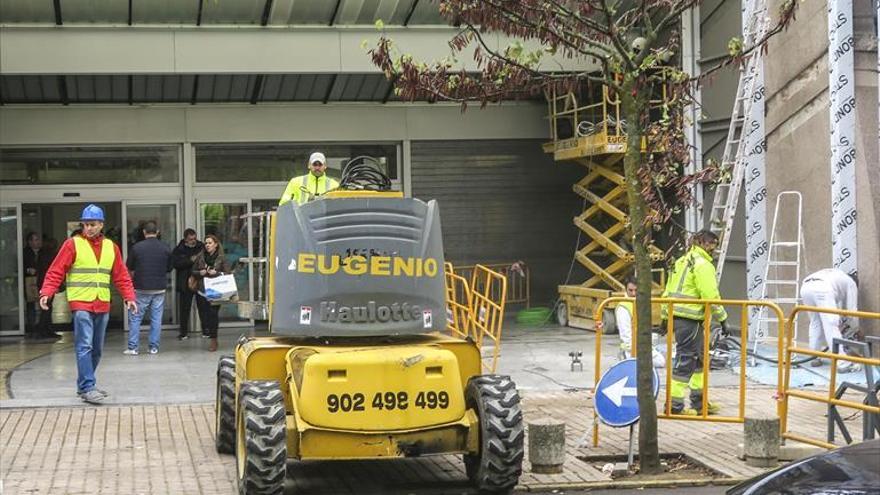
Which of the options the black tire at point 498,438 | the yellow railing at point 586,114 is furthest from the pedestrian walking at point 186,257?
the black tire at point 498,438

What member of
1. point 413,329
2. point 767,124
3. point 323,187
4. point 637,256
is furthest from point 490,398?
point 767,124

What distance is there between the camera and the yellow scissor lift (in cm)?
1873

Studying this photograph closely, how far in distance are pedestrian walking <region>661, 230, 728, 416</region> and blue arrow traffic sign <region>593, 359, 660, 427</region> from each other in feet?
5.79

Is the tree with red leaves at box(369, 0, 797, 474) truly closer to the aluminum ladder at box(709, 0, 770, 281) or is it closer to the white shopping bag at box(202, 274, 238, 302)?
the white shopping bag at box(202, 274, 238, 302)

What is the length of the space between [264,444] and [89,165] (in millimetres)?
13187

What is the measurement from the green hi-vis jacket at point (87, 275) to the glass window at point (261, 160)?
7923 mm

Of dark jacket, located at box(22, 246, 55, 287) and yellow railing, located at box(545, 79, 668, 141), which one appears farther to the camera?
dark jacket, located at box(22, 246, 55, 287)

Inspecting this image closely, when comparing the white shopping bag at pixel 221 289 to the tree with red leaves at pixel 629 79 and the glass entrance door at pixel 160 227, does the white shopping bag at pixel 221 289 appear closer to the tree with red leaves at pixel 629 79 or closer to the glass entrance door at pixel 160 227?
the glass entrance door at pixel 160 227

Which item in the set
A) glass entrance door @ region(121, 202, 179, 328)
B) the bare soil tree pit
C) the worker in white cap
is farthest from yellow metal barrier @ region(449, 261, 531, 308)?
the bare soil tree pit

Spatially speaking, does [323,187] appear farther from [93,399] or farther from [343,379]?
[93,399]

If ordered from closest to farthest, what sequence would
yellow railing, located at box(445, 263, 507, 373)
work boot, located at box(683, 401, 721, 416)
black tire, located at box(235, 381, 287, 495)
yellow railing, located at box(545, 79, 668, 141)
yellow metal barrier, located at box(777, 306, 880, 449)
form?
black tire, located at box(235, 381, 287, 495), yellow metal barrier, located at box(777, 306, 880, 449), work boot, located at box(683, 401, 721, 416), yellow railing, located at box(445, 263, 507, 373), yellow railing, located at box(545, 79, 668, 141)

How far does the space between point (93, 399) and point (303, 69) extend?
7752 millimetres

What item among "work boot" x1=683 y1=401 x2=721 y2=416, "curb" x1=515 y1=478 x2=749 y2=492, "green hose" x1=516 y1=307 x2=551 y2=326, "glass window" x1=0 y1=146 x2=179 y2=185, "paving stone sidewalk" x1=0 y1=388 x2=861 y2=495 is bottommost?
"curb" x1=515 y1=478 x2=749 y2=492

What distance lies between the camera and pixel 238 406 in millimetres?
8281
